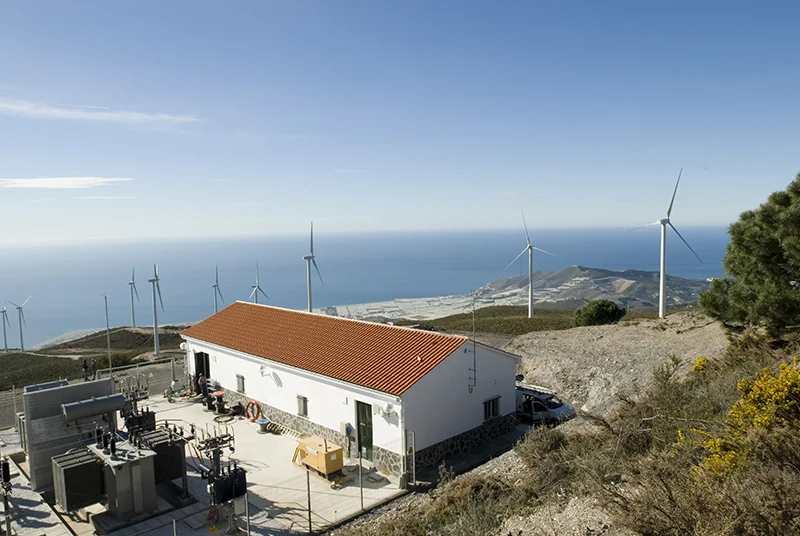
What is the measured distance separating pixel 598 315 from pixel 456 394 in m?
25.3

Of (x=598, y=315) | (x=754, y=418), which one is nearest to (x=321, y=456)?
(x=754, y=418)

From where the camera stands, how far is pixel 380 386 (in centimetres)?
1517

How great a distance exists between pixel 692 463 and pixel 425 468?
29.2 ft

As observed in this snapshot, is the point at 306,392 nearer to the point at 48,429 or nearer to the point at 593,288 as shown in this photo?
the point at 48,429

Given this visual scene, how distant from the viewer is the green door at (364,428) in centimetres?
1570

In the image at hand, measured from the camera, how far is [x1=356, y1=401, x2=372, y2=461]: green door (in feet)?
51.5

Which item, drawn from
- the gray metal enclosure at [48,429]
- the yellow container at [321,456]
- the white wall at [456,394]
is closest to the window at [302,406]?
the yellow container at [321,456]

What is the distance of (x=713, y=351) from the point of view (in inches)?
767

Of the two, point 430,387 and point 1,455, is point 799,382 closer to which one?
point 430,387

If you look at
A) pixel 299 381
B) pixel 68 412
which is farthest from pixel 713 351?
pixel 68 412

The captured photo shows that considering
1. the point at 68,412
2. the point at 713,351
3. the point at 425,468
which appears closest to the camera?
the point at 68,412

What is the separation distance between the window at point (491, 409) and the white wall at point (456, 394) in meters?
0.17

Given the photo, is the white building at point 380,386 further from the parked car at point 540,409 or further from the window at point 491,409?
the parked car at point 540,409

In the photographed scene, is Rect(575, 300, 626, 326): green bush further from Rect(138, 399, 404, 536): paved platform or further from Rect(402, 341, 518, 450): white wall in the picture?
Rect(138, 399, 404, 536): paved platform
